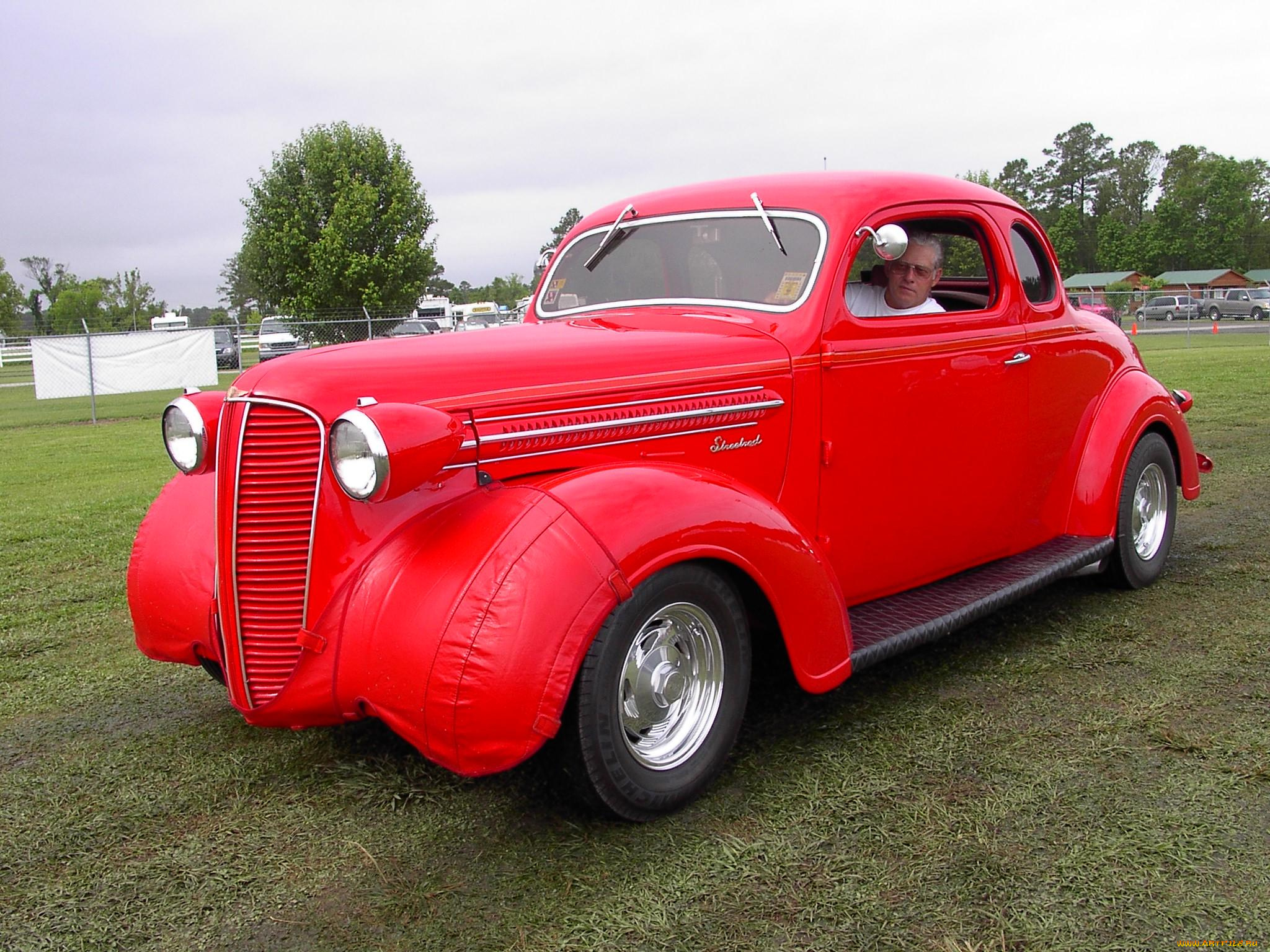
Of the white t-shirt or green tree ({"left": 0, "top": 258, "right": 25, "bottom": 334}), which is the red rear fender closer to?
the white t-shirt

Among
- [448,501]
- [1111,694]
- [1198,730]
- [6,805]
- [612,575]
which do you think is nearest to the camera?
[612,575]

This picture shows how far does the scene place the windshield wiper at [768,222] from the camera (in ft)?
12.0

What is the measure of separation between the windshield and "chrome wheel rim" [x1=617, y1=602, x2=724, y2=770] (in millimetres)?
1259

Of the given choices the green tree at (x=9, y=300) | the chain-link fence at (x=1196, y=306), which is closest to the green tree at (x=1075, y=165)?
the chain-link fence at (x=1196, y=306)

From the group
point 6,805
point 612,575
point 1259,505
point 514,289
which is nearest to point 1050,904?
point 612,575

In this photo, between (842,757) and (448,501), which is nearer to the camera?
(448,501)

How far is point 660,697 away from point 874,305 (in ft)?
6.04

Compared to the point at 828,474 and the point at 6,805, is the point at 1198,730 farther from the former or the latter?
the point at 6,805

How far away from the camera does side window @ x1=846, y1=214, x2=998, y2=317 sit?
3820 millimetres

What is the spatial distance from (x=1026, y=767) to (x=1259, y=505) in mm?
4464

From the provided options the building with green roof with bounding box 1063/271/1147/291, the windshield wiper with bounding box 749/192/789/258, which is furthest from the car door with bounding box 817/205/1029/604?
the building with green roof with bounding box 1063/271/1147/291

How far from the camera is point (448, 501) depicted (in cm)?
273

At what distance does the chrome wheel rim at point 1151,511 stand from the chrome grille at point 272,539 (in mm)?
3956

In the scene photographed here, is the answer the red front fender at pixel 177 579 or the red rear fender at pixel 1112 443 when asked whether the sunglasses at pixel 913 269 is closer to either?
the red rear fender at pixel 1112 443
